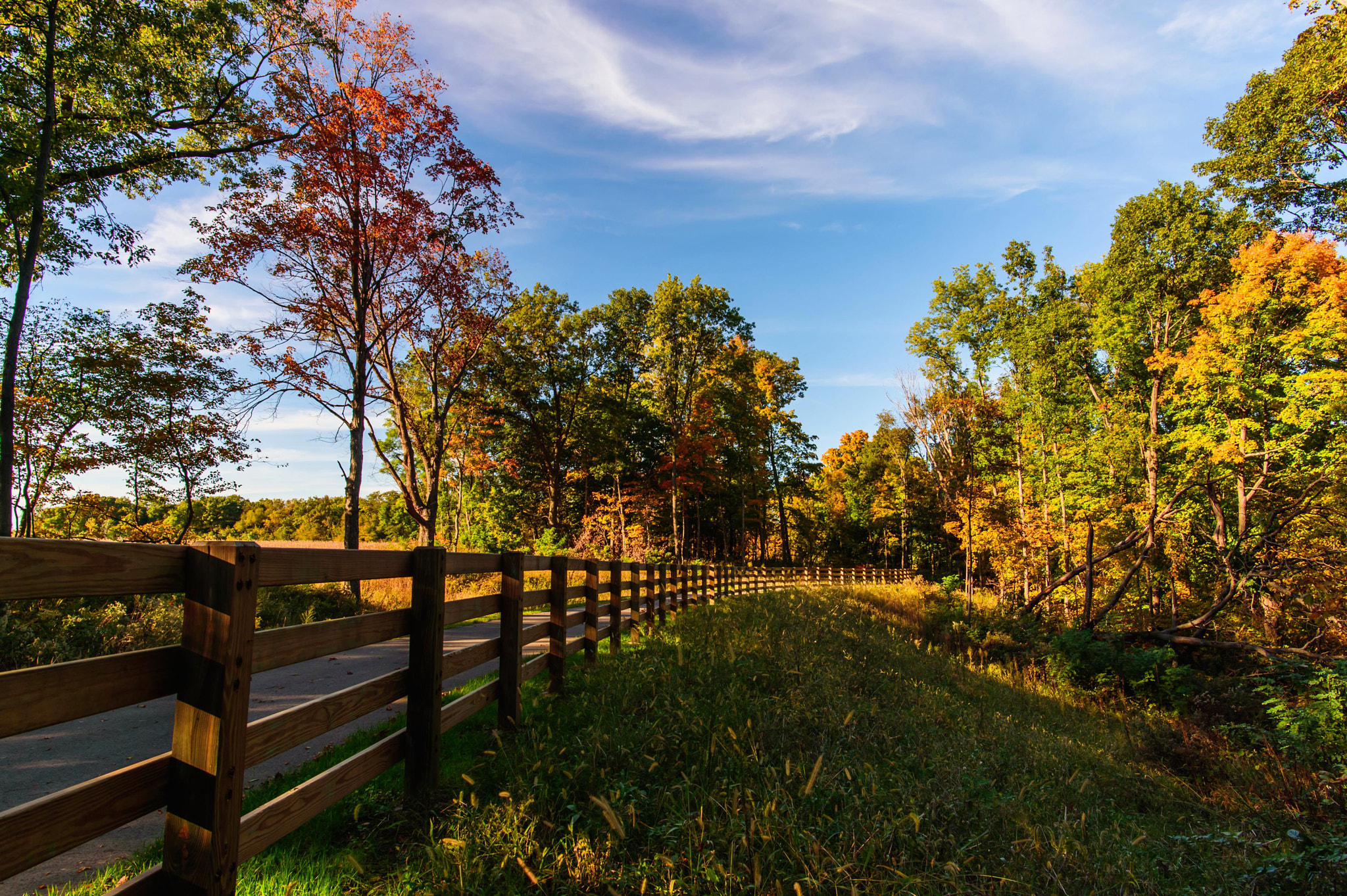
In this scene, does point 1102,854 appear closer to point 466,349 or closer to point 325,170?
point 325,170

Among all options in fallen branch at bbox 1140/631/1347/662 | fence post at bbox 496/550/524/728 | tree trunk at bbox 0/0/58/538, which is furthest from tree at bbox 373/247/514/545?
fallen branch at bbox 1140/631/1347/662

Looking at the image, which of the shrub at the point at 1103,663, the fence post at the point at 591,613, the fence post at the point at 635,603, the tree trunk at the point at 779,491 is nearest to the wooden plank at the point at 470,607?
the fence post at the point at 591,613

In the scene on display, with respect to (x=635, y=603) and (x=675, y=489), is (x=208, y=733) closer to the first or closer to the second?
Answer: (x=635, y=603)

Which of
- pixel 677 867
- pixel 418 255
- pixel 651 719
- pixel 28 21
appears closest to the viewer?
pixel 677 867

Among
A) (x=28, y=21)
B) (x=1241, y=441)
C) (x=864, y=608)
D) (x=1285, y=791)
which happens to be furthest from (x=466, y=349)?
(x=1241, y=441)

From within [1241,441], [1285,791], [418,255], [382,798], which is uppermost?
[418,255]

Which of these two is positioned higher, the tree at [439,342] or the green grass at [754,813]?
the tree at [439,342]

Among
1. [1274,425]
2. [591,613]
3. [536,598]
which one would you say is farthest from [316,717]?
[1274,425]

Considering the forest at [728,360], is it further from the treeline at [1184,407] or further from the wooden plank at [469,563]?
the wooden plank at [469,563]

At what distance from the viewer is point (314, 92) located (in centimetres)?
1419

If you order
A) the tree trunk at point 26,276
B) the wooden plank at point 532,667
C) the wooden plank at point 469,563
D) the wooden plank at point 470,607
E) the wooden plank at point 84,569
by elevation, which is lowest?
the wooden plank at point 532,667

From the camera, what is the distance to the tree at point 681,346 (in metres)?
30.8

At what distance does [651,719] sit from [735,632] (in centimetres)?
355

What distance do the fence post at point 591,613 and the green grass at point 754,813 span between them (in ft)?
1.26
